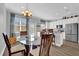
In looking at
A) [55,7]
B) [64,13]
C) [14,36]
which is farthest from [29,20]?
[64,13]

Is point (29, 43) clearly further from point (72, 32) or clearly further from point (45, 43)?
point (72, 32)

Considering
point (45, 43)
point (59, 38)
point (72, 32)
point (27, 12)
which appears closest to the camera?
point (45, 43)

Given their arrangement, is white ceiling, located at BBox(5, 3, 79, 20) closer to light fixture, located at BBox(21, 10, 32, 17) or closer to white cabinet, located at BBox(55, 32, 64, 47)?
light fixture, located at BBox(21, 10, 32, 17)

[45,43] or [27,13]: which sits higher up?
[27,13]

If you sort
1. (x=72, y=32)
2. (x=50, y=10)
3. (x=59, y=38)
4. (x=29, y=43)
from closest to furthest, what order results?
(x=29, y=43)
(x=50, y=10)
(x=59, y=38)
(x=72, y=32)

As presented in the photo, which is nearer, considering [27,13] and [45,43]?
[45,43]

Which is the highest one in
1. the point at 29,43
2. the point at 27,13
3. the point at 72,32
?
the point at 27,13

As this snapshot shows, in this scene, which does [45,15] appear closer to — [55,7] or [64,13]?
[55,7]

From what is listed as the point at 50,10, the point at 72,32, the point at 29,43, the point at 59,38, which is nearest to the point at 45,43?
the point at 29,43

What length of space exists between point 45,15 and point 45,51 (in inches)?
59.0

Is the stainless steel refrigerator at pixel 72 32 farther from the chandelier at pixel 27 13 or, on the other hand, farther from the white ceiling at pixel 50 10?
the chandelier at pixel 27 13

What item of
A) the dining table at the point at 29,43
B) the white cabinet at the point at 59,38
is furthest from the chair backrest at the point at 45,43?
the white cabinet at the point at 59,38

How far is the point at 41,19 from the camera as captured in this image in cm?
362

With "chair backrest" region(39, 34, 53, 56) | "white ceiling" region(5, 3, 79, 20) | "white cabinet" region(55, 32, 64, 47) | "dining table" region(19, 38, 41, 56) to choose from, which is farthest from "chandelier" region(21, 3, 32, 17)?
"chair backrest" region(39, 34, 53, 56)
